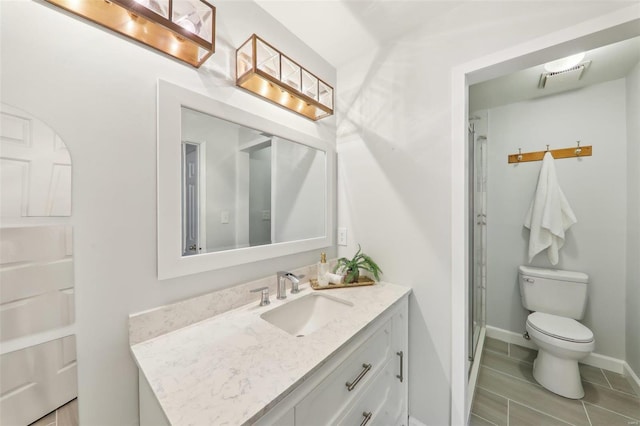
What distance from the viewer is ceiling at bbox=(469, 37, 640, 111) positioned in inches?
59.4

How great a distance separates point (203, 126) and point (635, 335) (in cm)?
308

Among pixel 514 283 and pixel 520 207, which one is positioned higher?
pixel 520 207

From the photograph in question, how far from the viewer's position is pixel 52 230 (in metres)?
0.67

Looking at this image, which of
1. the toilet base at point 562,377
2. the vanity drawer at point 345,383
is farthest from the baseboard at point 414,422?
the toilet base at point 562,377

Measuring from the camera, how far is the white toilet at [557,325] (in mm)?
1561

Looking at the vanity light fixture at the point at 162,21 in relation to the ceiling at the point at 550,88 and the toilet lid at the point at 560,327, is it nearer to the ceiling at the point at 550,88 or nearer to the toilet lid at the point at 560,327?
the ceiling at the point at 550,88

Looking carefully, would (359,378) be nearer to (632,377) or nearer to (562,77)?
(632,377)

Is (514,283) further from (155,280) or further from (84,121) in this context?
(84,121)

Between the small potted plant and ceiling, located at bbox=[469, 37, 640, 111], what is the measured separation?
5.71 ft

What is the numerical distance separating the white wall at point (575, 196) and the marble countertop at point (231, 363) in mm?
1958

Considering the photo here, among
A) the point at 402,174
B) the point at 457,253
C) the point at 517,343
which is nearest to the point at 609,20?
the point at 402,174

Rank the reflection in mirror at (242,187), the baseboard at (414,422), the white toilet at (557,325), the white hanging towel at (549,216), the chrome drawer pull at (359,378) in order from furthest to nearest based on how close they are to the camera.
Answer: the white hanging towel at (549,216) < the white toilet at (557,325) < the baseboard at (414,422) < the reflection in mirror at (242,187) < the chrome drawer pull at (359,378)

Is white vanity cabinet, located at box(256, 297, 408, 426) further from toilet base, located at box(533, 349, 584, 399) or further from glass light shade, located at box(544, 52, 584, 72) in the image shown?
glass light shade, located at box(544, 52, 584, 72)

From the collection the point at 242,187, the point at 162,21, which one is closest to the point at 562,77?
the point at 242,187
